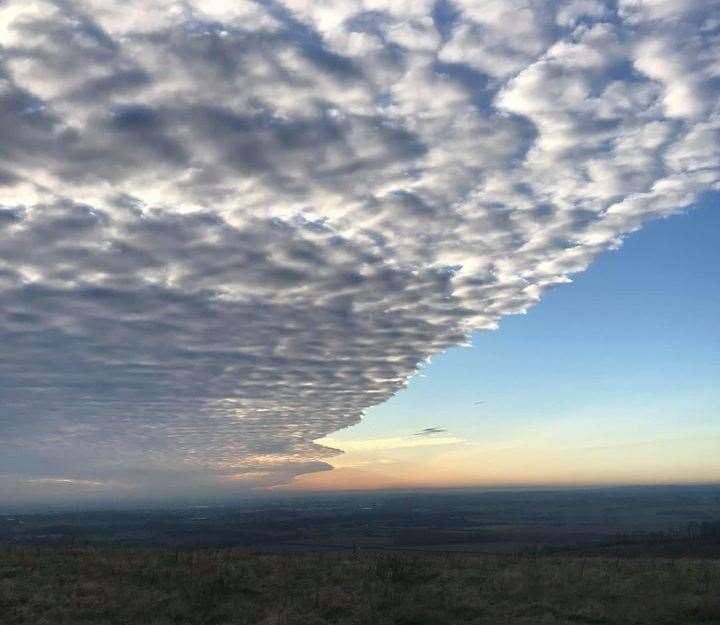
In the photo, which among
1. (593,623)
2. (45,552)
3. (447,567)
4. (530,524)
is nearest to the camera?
(593,623)

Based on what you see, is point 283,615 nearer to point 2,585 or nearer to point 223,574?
point 223,574

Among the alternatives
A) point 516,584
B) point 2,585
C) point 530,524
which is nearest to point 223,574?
point 2,585

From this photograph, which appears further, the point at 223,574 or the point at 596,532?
the point at 596,532

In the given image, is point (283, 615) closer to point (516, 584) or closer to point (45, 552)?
point (516, 584)

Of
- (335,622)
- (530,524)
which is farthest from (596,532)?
(335,622)

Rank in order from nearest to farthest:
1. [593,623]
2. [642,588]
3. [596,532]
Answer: [593,623]
[642,588]
[596,532]

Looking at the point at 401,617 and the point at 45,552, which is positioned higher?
the point at 45,552
